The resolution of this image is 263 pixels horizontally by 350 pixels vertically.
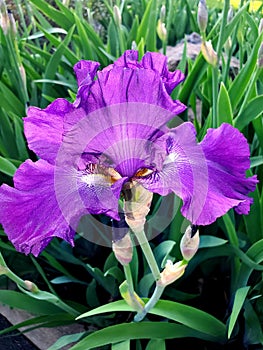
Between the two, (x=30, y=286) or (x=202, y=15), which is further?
(x=202, y=15)

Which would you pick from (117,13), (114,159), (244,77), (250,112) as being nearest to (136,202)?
(114,159)

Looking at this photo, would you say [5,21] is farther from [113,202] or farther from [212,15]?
[212,15]

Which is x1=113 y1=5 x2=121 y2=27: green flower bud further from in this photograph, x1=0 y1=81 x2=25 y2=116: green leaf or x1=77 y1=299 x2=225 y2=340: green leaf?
x1=77 y1=299 x2=225 y2=340: green leaf

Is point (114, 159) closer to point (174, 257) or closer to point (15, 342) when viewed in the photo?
point (174, 257)

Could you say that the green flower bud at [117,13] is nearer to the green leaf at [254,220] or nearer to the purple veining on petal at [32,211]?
the green leaf at [254,220]

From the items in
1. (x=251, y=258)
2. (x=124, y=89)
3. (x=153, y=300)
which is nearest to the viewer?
(x=124, y=89)

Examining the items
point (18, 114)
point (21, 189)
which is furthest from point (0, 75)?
point (21, 189)

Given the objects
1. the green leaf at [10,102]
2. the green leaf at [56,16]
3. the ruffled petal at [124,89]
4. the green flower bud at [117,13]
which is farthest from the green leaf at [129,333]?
the green leaf at [56,16]
